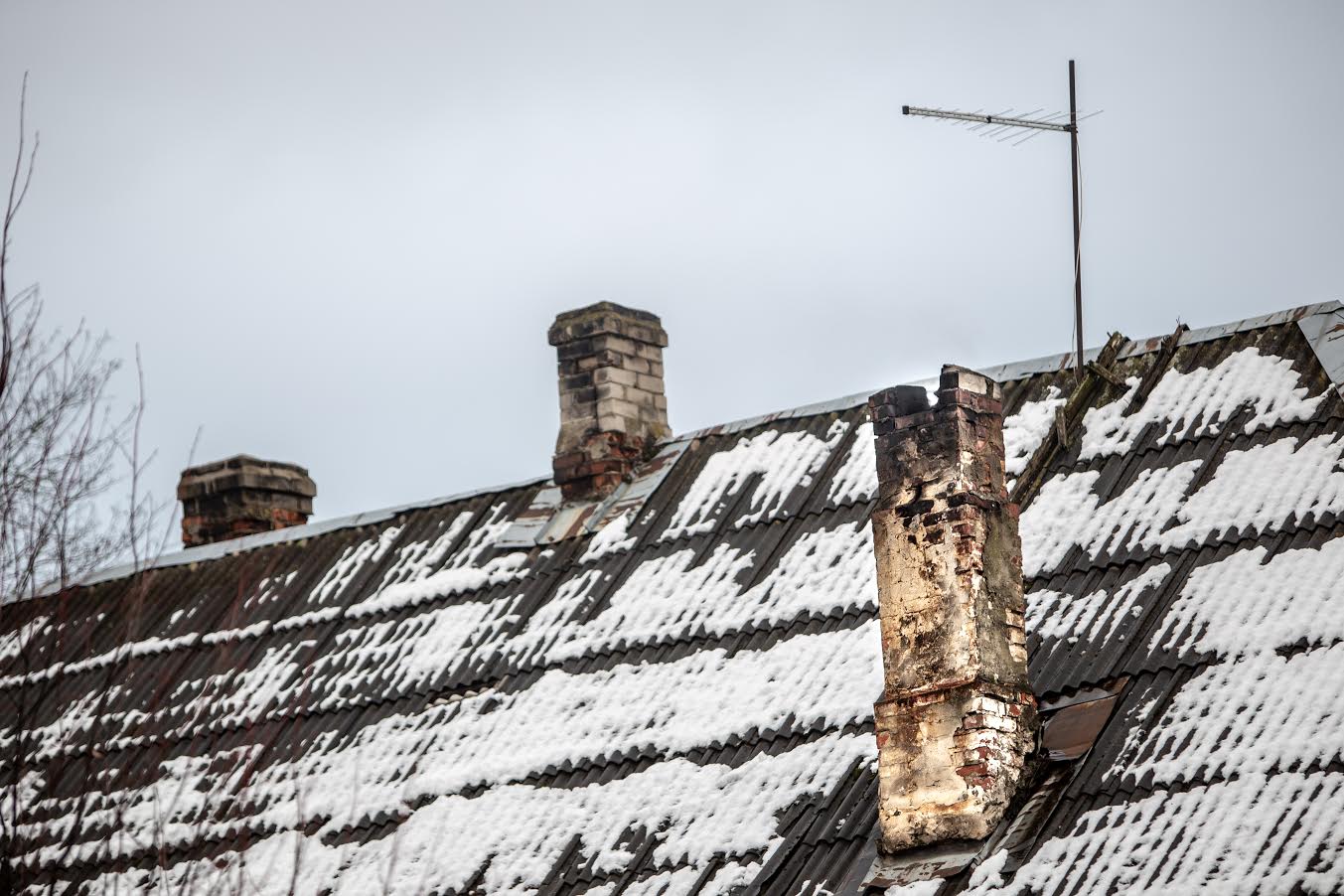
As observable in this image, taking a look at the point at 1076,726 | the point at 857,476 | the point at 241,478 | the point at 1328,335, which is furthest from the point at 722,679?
the point at 241,478

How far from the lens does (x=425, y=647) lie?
1403 cm

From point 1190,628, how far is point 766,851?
235 cm

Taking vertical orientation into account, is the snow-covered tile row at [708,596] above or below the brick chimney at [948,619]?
above

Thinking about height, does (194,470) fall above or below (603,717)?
above

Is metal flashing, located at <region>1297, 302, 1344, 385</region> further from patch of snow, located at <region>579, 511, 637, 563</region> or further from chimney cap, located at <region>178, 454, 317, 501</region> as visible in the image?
chimney cap, located at <region>178, 454, 317, 501</region>

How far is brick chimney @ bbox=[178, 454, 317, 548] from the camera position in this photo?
18.9 meters

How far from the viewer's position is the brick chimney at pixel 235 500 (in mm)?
18891

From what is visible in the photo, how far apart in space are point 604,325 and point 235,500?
4756 mm

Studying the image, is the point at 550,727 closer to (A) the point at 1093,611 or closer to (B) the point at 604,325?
(A) the point at 1093,611

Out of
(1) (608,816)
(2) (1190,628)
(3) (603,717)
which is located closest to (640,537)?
(3) (603,717)

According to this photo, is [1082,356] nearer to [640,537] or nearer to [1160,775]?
[640,537]

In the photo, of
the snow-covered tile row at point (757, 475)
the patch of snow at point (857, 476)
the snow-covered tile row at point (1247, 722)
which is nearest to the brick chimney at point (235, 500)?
the snow-covered tile row at point (757, 475)

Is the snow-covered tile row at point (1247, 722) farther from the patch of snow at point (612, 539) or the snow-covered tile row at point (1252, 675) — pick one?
the patch of snow at point (612, 539)

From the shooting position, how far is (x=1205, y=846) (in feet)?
28.8
